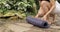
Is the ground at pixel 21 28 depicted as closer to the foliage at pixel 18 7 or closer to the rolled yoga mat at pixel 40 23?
the rolled yoga mat at pixel 40 23

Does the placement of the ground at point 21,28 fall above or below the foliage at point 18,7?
below

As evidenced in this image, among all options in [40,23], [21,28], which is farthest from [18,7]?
[40,23]

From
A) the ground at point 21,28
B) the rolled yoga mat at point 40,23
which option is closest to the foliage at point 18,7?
the ground at point 21,28

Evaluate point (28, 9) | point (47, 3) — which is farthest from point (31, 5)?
point (47, 3)

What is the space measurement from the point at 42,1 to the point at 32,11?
155 cm

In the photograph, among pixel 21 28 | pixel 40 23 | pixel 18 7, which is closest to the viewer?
pixel 40 23

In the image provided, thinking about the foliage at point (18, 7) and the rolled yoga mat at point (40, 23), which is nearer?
the rolled yoga mat at point (40, 23)

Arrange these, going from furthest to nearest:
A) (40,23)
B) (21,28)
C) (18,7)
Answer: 1. (18,7)
2. (21,28)
3. (40,23)

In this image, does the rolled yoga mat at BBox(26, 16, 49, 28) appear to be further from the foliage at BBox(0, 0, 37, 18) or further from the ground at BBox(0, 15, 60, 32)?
the foliage at BBox(0, 0, 37, 18)

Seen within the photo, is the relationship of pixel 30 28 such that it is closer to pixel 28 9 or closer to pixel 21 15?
pixel 21 15

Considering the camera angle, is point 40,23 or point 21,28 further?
point 21,28

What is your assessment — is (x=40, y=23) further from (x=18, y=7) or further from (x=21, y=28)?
(x=18, y=7)

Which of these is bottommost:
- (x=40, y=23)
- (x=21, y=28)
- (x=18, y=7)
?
(x=21, y=28)

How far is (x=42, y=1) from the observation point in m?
4.66
